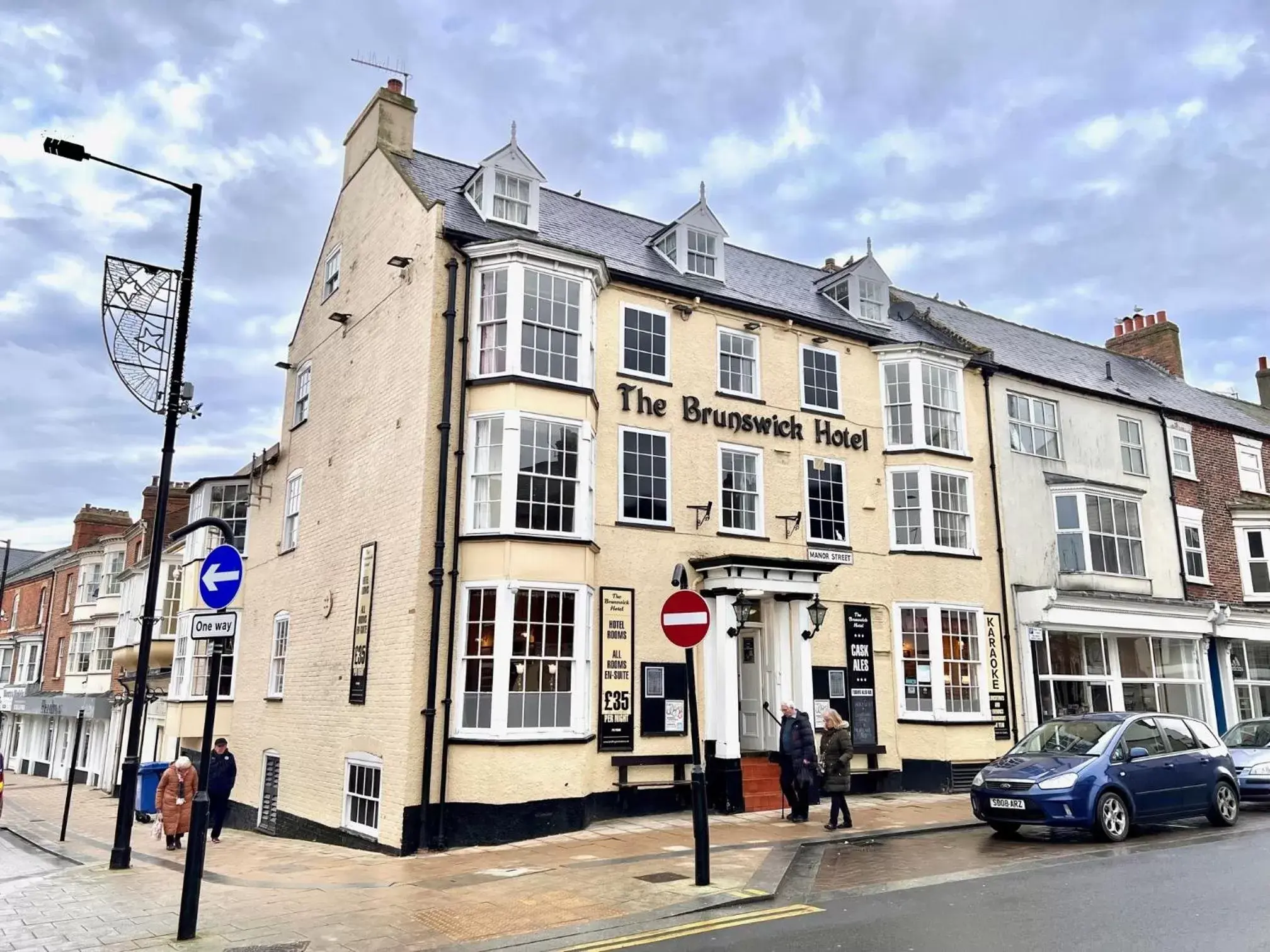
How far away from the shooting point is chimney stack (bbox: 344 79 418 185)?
19.6 m

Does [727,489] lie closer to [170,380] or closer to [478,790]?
[478,790]

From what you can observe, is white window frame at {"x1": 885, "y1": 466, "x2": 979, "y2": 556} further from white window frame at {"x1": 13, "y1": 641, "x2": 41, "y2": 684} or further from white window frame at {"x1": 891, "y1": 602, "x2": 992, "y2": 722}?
white window frame at {"x1": 13, "y1": 641, "x2": 41, "y2": 684}

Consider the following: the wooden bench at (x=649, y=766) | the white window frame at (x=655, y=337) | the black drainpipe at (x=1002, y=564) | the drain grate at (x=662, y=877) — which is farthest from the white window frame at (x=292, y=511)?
the black drainpipe at (x=1002, y=564)

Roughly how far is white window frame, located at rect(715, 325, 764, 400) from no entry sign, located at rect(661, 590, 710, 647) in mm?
9019

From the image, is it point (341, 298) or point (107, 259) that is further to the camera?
point (341, 298)

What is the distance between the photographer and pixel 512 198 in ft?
58.7

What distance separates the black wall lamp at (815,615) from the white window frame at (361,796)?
8.11 m

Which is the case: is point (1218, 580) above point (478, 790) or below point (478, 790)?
above

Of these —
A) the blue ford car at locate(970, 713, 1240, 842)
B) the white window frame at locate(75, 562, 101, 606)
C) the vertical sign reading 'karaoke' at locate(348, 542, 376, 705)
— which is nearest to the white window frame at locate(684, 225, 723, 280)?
the vertical sign reading 'karaoke' at locate(348, 542, 376, 705)

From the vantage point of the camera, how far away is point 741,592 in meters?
17.1

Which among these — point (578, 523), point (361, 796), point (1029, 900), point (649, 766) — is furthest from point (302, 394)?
point (1029, 900)

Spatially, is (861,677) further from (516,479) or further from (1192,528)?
(1192,528)

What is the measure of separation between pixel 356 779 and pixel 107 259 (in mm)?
9111

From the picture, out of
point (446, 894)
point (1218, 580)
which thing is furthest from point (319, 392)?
point (1218, 580)
